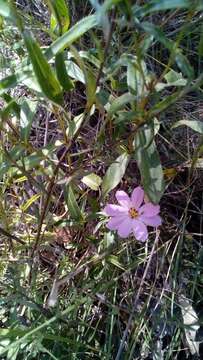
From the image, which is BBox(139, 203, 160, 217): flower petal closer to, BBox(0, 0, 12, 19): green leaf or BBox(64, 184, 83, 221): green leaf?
BBox(64, 184, 83, 221): green leaf

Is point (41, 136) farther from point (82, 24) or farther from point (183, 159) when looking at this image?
point (82, 24)

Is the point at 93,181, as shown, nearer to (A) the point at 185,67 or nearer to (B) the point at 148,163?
(B) the point at 148,163

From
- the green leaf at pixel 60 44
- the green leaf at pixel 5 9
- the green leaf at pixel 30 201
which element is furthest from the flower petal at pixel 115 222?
the green leaf at pixel 5 9

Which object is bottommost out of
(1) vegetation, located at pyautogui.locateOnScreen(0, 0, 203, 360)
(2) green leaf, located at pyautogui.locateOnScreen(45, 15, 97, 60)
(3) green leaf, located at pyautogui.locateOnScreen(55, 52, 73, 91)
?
(1) vegetation, located at pyautogui.locateOnScreen(0, 0, 203, 360)

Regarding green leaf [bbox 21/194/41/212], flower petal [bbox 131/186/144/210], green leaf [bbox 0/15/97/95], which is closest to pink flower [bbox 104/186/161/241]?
flower petal [bbox 131/186/144/210]

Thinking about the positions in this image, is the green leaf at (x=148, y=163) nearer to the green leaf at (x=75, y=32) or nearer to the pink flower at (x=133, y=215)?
the pink flower at (x=133, y=215)

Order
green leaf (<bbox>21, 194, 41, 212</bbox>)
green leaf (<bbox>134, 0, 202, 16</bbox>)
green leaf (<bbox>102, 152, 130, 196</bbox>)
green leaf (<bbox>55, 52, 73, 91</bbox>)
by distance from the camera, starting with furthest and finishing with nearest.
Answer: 1. green leaf (<bbox>21, 194, 41, 212</bbox>)
2. green leaf (<bbox>102, 152, 130, 196</bbox>)
3. green leaf (<bbox>55, 52, 73, 91</bbox>)
4. green leaf (<bbox>134, 0, 202, 16</bbox>)

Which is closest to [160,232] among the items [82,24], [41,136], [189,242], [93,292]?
[189,242]
